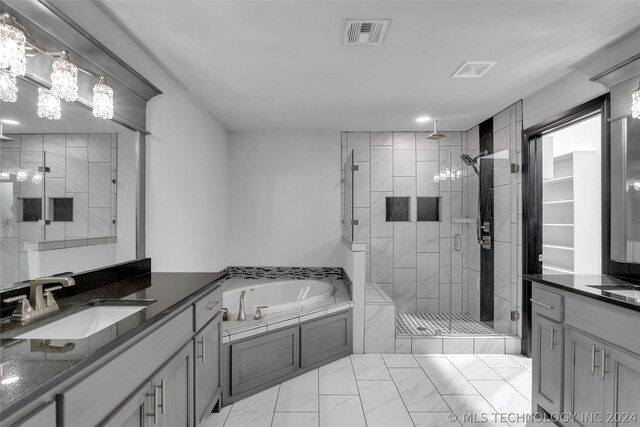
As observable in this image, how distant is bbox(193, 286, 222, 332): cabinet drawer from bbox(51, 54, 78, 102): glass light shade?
3.73ft

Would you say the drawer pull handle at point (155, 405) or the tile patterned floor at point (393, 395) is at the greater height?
the drawer pull handle at point (155, 405)

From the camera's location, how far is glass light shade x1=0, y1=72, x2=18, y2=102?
125 centimetres

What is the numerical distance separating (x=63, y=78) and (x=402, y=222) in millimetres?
3793

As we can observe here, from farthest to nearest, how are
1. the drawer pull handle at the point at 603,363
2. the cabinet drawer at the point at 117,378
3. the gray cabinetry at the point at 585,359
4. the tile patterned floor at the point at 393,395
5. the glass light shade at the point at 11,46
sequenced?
the tile patterned floor at the point at 393,395, the drawer pull handle at the point at 603,363, the gray cabinetry at the point at 585,359, the glass light shade at the point at 11,46, the cabinet drawer at the point at 117,378

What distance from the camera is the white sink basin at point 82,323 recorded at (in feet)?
4.23

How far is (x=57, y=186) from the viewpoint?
1632 millimetres

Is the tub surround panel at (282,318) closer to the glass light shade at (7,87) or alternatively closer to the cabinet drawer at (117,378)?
the cabinet drawer at (117,378)

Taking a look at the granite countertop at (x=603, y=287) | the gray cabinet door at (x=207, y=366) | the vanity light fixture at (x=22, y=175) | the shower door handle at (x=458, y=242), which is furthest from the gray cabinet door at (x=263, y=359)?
the shower door handle at (x=458, y=242)

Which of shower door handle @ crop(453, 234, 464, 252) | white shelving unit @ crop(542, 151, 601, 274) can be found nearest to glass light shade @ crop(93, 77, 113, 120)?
shower door handle @ crop(453, 234, 464, 252)

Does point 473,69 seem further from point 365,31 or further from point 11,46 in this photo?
point 11,46

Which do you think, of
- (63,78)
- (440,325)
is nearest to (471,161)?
(440,325)

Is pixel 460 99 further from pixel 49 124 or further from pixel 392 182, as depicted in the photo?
pixel 49 124

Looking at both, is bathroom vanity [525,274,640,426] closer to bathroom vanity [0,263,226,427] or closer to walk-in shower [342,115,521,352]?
walk-in shower [342,115,521,352]

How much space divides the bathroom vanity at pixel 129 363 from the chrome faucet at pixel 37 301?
0.06 meters
